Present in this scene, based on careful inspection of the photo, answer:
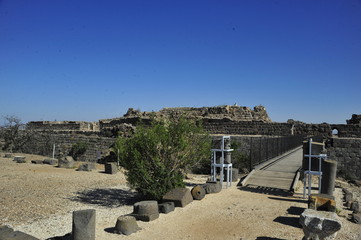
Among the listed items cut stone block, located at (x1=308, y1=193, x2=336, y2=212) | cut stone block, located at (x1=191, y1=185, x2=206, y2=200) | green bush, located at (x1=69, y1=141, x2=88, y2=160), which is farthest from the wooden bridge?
green bush, located at (x1=69, y1=141, x2=88, y2=160)

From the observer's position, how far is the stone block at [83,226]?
5.57 meters

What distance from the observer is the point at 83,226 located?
18.4ft

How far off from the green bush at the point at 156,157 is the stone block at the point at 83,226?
310 centimetres

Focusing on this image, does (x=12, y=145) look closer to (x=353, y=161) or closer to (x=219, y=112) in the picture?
(x=219, y=112)

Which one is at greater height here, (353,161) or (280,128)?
(280,128)

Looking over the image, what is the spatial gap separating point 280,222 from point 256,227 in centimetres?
74

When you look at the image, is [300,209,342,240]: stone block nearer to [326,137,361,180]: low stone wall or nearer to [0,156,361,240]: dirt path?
[0,156,361,240]: dirt path

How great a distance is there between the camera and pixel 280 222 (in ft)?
23.7

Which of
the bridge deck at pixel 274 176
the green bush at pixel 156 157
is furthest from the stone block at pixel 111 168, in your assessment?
the bridge deck at pixel 274 176

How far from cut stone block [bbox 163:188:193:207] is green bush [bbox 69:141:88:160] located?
1515cm

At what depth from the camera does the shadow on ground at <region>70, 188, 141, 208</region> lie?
30.2ft

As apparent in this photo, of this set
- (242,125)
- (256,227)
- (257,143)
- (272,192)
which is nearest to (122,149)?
(256,227)

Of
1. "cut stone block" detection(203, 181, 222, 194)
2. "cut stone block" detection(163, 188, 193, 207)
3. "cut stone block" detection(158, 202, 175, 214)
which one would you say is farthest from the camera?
"cut stone block" detection(203, 181, 222, 194)

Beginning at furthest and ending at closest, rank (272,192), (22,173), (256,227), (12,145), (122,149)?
(12,145), (22,173), (272,192), (122,149), (256,227)
